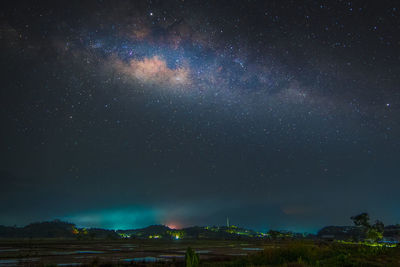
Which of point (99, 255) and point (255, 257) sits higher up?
point (99, 255)

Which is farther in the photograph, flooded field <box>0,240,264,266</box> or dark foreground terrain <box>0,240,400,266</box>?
flooded field <box>0,240,264,266</box>

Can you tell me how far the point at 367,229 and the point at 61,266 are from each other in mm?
125926

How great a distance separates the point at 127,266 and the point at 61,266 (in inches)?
196

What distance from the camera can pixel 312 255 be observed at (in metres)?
24.8

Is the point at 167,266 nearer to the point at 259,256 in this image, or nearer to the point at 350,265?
the point at 259,256

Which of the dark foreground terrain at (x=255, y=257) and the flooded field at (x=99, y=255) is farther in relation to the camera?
the flooded field at (x=99, y=255)

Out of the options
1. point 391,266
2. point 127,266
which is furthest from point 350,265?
point 127,266

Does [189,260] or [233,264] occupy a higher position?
[189,260]

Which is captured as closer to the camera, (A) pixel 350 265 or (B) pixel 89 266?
(A) pixel 350 265

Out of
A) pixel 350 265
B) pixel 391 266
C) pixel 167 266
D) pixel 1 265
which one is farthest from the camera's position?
pixel 1 265

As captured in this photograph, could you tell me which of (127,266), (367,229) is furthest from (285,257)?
(367,229)

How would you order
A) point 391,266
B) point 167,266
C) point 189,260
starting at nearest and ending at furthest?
point 189,260
point 391,266
point 167,266

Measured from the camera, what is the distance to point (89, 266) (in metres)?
21.9

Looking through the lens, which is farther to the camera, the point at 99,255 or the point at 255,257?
the point at 99,255
